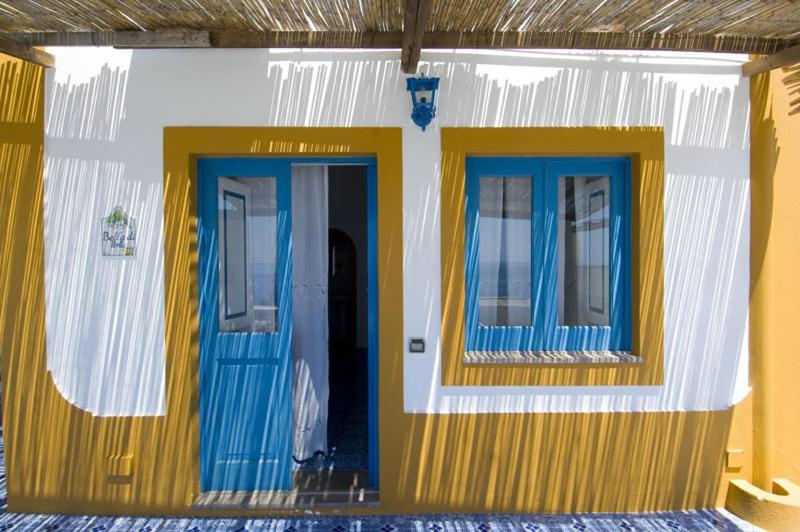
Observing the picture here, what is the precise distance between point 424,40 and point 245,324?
7.24 feet

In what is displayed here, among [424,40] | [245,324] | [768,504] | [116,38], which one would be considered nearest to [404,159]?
[424,40]

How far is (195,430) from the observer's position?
3.33m

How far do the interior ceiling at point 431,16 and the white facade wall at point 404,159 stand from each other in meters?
0.30

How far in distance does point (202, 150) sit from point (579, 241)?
2615 mm

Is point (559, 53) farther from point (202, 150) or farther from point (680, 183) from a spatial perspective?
Result: point (202, 150)

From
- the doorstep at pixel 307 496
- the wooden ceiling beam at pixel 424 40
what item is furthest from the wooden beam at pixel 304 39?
the doorstep at pixel 307 496

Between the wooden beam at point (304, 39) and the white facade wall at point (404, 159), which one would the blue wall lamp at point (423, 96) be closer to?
the white facade wall at point (404, 159)

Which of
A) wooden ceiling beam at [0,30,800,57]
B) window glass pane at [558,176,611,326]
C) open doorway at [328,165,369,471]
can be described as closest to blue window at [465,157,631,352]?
window glass pane at [558,176,611,326]

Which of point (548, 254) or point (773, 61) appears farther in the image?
point (548, 254)

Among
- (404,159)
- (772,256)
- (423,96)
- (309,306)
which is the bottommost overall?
(309,306)

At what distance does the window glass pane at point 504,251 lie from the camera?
11.5 ft

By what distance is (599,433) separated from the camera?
331 centimetres

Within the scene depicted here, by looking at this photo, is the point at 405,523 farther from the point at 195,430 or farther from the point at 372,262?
the point at 372,262

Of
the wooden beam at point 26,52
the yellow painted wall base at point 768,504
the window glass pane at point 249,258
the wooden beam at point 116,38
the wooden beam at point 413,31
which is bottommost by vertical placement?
the yellow painted wall base at point 768,504
